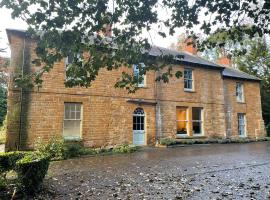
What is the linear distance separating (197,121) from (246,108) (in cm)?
637

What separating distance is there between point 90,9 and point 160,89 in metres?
13.9

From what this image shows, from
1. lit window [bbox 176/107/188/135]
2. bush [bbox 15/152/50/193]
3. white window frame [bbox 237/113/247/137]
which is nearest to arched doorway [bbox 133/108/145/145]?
lit window [bbox 176/107/188/135]

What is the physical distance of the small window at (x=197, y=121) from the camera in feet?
67.2

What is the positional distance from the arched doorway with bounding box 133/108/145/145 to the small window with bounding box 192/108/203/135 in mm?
4629

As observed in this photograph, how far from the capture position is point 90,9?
5.23m

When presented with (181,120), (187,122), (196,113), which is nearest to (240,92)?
(196,113)

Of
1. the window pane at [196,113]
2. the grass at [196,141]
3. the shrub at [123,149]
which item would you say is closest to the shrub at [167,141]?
the grass at [196,141]

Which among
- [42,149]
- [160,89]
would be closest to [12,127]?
[42,149]

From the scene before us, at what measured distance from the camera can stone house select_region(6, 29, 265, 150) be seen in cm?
1436

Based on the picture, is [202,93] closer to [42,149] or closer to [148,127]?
[148,127]

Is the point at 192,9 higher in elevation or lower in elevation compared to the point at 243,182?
higher

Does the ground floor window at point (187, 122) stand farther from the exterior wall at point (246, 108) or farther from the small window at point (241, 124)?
the small window at point (241, 124)

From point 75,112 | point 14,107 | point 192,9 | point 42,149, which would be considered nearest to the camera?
point 192,9

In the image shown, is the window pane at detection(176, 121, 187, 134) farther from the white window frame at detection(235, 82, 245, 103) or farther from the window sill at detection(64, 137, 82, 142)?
the window sill at detection(64, 137, 82, 142)
